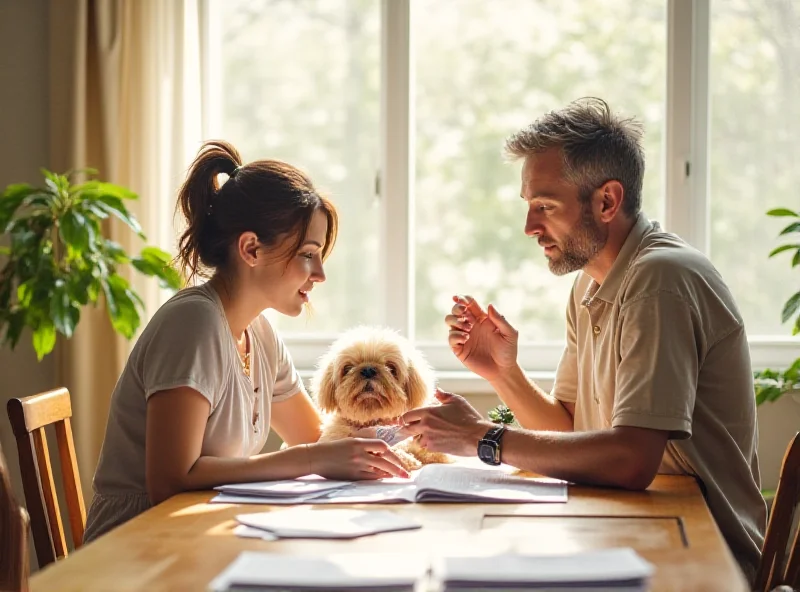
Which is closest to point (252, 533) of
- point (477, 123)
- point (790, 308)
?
point (790, 308)

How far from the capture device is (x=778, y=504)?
6.03 ft

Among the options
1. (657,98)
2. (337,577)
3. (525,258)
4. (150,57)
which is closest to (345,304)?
(525,258)

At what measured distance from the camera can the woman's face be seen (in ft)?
6.89

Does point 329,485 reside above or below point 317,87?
below

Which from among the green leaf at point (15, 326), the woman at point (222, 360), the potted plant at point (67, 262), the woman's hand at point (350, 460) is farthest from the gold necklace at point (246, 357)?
the green leaf at point (15, 326)

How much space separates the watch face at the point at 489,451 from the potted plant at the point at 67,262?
1421 millimetres

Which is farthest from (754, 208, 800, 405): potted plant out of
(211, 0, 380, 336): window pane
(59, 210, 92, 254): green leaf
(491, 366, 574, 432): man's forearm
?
(59, 210, 92, 254): green leaf

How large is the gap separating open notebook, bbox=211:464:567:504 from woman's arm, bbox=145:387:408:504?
3 cm

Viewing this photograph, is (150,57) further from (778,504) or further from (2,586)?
(778,504)

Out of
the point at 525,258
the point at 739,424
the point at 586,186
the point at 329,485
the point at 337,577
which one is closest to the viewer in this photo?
the point at 337,577

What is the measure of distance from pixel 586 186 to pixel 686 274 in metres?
0.36

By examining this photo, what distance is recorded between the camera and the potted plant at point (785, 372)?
9.67 ft

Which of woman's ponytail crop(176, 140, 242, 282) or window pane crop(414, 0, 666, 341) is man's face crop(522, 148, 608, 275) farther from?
window pane crop(414, 0, 666, 341)

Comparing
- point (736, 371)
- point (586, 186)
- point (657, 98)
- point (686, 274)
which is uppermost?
point (657, 98)
